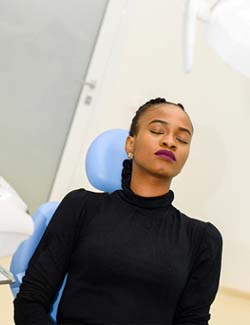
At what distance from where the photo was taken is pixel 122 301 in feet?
3.33

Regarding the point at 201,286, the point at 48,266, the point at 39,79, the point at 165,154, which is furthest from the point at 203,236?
the point at 39,79

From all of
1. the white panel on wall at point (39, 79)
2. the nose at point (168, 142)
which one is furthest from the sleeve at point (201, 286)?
the white panel on wall at point (39, 79)

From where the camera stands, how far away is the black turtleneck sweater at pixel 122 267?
101cm

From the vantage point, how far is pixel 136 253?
3.45 feet

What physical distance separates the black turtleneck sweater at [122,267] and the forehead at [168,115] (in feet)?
0.71

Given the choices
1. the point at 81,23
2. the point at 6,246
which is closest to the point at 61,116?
the point at 81,23

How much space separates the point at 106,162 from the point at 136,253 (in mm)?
295

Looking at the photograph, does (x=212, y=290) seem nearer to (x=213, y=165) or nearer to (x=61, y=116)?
(x=213, y=165)

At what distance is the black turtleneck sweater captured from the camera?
101 centimetres

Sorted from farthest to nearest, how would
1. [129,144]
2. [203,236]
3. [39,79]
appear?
[39,79] → [129,144] → [203,236]

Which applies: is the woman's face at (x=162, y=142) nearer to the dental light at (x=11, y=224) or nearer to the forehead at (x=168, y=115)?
the forehead at (x=168, y=115)

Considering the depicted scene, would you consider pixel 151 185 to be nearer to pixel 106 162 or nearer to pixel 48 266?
pixel 106 162

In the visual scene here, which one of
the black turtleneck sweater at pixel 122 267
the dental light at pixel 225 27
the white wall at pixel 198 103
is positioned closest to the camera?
the dental light at pixel 225 27

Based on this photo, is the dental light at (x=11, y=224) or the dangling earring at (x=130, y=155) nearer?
the dental light at (x=11, y=224)
